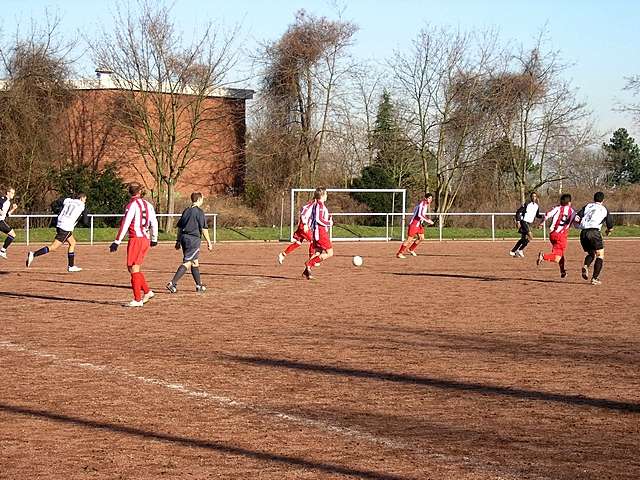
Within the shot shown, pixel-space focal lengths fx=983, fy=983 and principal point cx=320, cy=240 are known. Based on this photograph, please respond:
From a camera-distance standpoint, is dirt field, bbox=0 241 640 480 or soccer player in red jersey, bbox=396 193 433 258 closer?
Answer: dirt field, bbox=0 241 640 480

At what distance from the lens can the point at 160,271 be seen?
74.0ft

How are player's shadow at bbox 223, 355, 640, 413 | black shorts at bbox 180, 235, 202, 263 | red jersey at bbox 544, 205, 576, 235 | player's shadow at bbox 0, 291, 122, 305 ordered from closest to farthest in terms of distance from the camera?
player's shadow at bbox 223, 355, 640, 413, player's shadow at bbox 0, 291, 122, 305, black shorts at bbox 180, 235, 202, 263, red jersey at bbox 544, 205, 576, 235

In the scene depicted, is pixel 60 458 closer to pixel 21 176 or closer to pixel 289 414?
pixel 289 414

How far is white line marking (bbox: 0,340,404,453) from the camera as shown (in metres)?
7.04

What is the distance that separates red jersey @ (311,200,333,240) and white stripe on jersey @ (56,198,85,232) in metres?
5.01

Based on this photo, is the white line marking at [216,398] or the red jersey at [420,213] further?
the red jersey at [420,213]

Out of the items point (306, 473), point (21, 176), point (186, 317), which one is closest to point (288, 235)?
point (21, 176)

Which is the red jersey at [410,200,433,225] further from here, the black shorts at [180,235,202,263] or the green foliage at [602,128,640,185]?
the green foliage at [602,128,640,185]

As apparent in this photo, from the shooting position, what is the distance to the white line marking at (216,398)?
7035mm

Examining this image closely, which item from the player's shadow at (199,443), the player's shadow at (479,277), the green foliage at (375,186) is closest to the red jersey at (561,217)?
the player's shadow at (479,277)

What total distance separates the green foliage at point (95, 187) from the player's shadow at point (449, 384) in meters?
32.2

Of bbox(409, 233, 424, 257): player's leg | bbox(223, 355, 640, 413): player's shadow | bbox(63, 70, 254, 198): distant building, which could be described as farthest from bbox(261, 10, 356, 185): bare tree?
bbox(223, 355, 640, 413): player's shadow

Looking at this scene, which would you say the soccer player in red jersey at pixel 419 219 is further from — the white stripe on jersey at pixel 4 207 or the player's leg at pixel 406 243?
the white stripe on jersey at pixel 4 207

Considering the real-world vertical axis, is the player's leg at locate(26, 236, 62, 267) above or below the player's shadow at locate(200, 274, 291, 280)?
above
